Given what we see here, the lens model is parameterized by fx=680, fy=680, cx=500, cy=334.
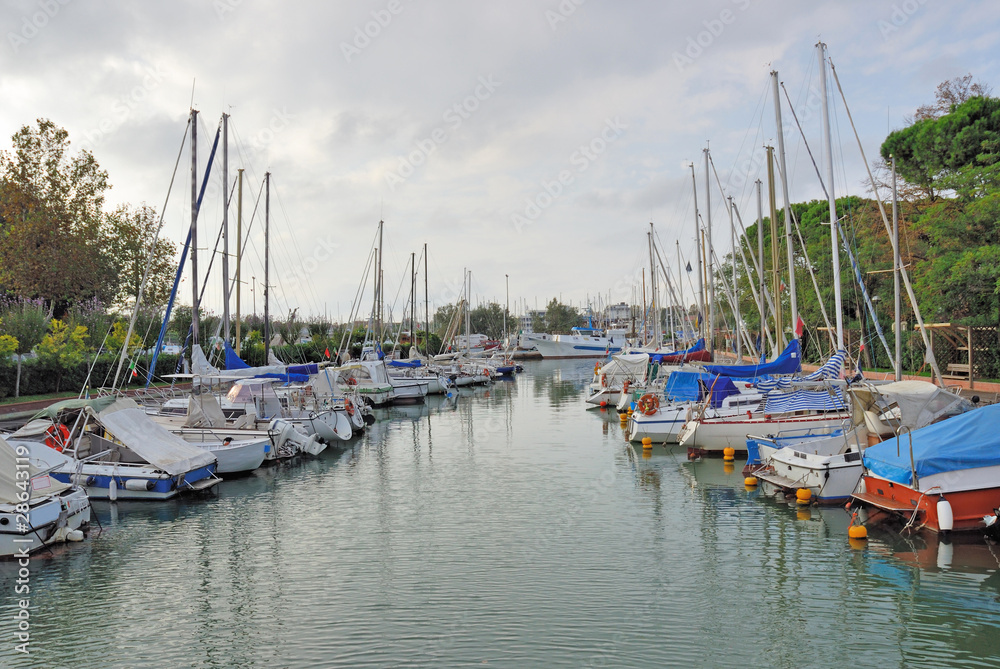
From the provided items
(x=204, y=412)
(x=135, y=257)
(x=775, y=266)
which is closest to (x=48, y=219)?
(x=135, y=257)

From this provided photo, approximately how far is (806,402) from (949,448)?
9073 mm

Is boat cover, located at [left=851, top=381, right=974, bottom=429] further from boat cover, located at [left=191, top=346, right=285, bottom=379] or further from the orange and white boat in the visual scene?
boat cover, located at [left=191, top=346, right=285, bottom=379]

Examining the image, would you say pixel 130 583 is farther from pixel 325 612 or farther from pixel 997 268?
pixel 997 268

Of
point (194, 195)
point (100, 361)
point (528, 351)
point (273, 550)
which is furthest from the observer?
point (528, 351)

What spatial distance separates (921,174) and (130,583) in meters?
40.7

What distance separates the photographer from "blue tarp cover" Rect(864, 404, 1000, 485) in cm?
1355

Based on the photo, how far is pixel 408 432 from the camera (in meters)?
33.2

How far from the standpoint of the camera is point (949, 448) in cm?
1383

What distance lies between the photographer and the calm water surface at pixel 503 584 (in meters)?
9.78

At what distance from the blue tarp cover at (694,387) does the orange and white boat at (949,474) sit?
10.8 metres

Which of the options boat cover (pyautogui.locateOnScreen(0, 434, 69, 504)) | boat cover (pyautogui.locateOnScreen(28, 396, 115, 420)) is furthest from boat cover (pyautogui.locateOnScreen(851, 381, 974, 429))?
boat cover (pyautogui.locateOnScreen(28, 396, 115, 420))

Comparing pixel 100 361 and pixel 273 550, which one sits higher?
pixel 100 361

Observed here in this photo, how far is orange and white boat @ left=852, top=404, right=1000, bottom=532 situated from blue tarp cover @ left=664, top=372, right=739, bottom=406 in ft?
35.5

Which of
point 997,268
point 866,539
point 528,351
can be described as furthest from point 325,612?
point 528,351
